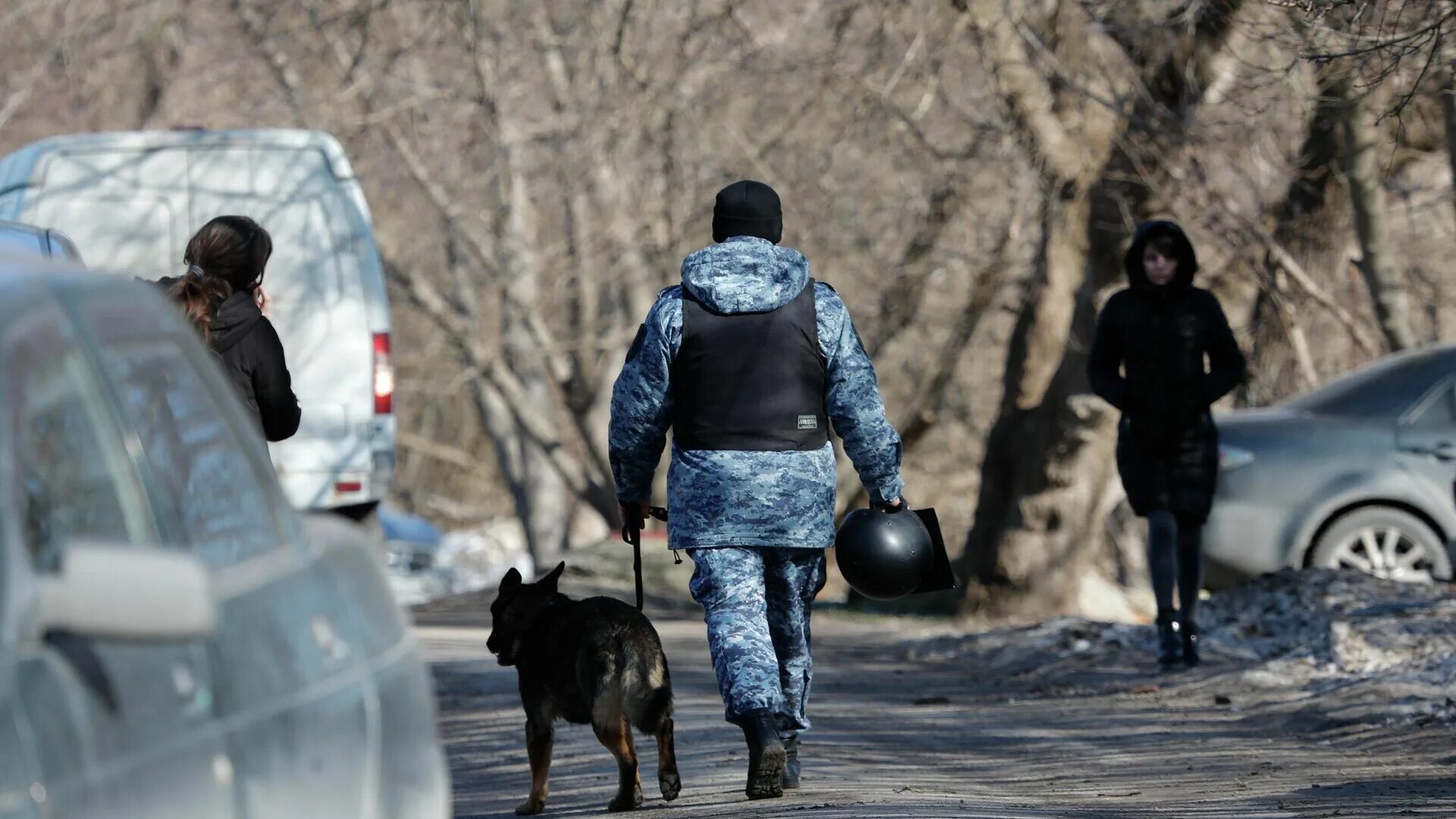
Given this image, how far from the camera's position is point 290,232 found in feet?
35.1

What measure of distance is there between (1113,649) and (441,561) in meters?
21.7

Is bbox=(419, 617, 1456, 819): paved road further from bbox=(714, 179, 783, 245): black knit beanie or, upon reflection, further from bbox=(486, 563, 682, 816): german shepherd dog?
bbox=(714, 179, 783, 245): black knit beanie

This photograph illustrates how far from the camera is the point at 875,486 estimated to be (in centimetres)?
662

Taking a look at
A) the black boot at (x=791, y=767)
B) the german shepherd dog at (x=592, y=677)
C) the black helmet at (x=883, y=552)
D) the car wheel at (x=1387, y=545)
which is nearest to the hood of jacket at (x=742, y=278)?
the black helmet at (x=883, y=552)

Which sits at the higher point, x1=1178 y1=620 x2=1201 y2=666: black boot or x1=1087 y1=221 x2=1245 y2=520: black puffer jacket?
x1=1087 y1=221 x2=1245 y2=520: black puffer jacket

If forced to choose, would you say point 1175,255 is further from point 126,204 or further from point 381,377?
point 126,204

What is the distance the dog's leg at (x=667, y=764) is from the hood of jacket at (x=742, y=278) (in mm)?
1225

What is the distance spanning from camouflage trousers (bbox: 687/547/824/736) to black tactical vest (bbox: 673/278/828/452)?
344 mm

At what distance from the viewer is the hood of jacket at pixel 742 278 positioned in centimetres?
629

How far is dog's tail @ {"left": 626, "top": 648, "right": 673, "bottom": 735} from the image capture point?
6309 mm

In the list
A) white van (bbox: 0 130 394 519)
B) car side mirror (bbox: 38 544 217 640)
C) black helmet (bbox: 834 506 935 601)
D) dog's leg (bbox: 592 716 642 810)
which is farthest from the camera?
white van (bbox: 0 130 394 519)

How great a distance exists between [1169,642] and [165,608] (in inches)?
320

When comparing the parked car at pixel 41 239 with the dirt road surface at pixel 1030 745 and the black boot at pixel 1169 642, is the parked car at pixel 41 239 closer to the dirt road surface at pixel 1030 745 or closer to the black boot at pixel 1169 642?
the dirt road surface at pixel 1030 745

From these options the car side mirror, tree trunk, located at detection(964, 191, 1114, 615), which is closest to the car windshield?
tree trunk, located at detection(964, 191, 1114, 615)
